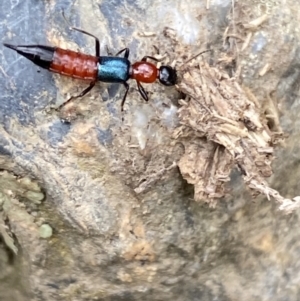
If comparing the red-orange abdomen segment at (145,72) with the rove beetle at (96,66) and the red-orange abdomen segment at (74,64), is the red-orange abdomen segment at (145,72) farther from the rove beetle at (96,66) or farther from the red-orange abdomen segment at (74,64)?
the red-orange abdomen segment at (74,64)

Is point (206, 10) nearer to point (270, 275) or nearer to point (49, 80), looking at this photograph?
point (49, 80)

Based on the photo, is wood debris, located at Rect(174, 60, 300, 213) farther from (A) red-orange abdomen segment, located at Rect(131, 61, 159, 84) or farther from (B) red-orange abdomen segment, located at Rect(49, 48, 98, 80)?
(B) red-orange abdomen segment, located at Rect(49, 48, 98, 80)

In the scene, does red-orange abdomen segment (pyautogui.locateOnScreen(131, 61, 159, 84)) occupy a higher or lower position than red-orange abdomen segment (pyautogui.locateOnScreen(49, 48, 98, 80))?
lower

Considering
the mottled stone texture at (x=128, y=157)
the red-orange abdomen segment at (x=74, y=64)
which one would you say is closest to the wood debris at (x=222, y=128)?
the mottled stone texture at (x=128, y=157)

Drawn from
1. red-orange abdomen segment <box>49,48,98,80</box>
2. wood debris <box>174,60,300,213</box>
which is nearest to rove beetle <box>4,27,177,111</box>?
red-orange abdomen segment <box>49,48,98,80</box>

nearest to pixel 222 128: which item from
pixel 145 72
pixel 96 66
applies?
pixel 145 72

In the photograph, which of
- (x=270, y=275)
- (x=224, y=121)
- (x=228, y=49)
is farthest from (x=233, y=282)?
(x=228, y=49)
